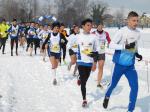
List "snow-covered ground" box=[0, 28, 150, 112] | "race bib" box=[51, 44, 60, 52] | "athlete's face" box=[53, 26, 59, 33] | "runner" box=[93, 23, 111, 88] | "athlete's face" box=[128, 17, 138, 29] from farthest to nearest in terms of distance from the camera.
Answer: "race bib" box=[51, 44, 60, 52] → "athlete's face" box=[53, 26, 59, 33] → "runner" box=[93, 23, 111, 88] → "snow-covered ground" box=[0, 28, 150, 112] → "athlete's face" box=[128, 17, 138, 29]

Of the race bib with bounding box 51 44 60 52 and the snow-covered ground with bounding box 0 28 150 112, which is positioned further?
the race bib with bounding box 51 44 60 52

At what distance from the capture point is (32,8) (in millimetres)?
87062

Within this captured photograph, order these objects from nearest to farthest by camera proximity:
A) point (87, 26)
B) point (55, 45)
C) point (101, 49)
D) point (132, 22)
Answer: point (132, 22) → point (87, 26) → point (101, 49) → point (55, 45)

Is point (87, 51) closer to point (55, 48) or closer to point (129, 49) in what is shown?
point (129, 49)

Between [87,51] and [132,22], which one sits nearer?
[132,22]

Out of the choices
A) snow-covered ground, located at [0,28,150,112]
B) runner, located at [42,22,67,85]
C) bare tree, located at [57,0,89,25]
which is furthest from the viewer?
bare tree, located at [57,0,89,25]


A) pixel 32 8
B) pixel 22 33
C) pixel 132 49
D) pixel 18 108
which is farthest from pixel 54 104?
pixel 32 8

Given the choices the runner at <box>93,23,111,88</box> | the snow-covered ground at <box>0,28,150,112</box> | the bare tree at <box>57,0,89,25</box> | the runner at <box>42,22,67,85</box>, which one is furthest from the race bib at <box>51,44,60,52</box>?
the bare tree at <box>57,0,89,25</box>

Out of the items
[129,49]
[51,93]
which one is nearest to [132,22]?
[129,49]

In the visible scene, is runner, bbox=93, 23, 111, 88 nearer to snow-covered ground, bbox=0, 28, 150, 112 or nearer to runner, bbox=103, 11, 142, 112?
snow-covered ground, bbox=0, 28, 150, 112

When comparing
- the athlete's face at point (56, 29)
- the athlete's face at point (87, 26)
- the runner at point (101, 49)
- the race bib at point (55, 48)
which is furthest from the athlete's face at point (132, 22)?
the race bib at point (55, 48)

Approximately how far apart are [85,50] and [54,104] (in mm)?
1461


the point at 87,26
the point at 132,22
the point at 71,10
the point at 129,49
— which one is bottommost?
the point at 129,49

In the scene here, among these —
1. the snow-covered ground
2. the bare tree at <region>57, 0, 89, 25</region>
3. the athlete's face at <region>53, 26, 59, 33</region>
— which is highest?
the bare tree at <region>57, 0, 89, 25</region>
